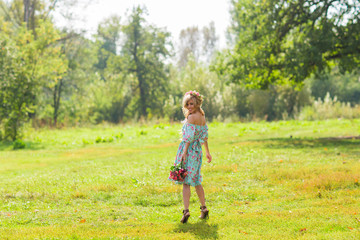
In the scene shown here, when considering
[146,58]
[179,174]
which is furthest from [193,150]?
[146,58]

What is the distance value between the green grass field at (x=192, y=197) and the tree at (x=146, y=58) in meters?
→ 26.6

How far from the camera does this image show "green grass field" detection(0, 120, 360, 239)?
5641 millimetres

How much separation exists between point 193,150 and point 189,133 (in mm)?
312

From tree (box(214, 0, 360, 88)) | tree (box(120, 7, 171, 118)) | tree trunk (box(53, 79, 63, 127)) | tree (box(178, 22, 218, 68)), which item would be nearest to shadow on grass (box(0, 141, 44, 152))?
tree (box(214, 0, 360, 88))

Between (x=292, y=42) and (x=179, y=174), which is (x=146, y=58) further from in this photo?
(x=179, y=174)

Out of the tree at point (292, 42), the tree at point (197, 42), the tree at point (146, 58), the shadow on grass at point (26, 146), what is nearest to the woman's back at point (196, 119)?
the tree at point (292, 42)

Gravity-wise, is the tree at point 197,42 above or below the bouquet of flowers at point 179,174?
above

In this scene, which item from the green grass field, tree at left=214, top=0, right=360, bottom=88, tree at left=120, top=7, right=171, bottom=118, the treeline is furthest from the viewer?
tree at left=120, top=7, right=171, bottom=118

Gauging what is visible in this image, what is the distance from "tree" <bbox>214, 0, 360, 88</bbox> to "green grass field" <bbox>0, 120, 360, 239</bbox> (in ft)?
15.8

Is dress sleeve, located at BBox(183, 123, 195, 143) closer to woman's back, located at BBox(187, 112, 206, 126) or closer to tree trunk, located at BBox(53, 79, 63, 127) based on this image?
woman's back, located at BBox(187, 112, 206, 126)

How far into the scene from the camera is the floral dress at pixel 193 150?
630 centimetres

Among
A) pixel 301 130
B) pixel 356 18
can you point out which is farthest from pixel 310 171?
pixel 301 130

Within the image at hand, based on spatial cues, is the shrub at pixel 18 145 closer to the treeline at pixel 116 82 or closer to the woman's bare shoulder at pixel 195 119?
the treeline at pixel 116 82

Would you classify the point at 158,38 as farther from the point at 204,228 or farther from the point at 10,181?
the point at 204,228
